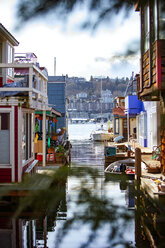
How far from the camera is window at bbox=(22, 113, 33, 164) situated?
11.2 meters

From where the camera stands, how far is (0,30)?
1145cm

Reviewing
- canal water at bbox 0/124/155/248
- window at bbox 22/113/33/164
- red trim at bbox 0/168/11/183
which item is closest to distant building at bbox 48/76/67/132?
window at bbox 22/113/33/164

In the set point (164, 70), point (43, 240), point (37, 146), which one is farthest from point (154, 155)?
point (43, 240)

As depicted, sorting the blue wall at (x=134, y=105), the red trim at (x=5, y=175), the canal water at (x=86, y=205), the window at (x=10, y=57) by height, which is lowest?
the red trim at (x=5, y=175)

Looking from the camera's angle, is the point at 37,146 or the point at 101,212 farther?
the point at 37,146

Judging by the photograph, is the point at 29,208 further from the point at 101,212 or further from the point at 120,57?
the point at 120,57

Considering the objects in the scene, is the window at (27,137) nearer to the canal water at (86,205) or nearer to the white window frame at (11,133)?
the white window frame at (11,133)

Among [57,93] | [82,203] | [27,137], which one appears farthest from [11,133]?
[57,93]

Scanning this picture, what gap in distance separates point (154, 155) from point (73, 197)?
14017 mm

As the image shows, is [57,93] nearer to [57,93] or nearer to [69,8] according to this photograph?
[57,93]

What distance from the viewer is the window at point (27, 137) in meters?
11.2

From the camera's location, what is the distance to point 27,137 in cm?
1191

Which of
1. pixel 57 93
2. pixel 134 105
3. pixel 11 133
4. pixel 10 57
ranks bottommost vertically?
pixel 11 133

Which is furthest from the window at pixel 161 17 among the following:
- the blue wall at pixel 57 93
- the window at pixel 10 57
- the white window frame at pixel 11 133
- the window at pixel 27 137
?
the blue wall at pixel 57 93
